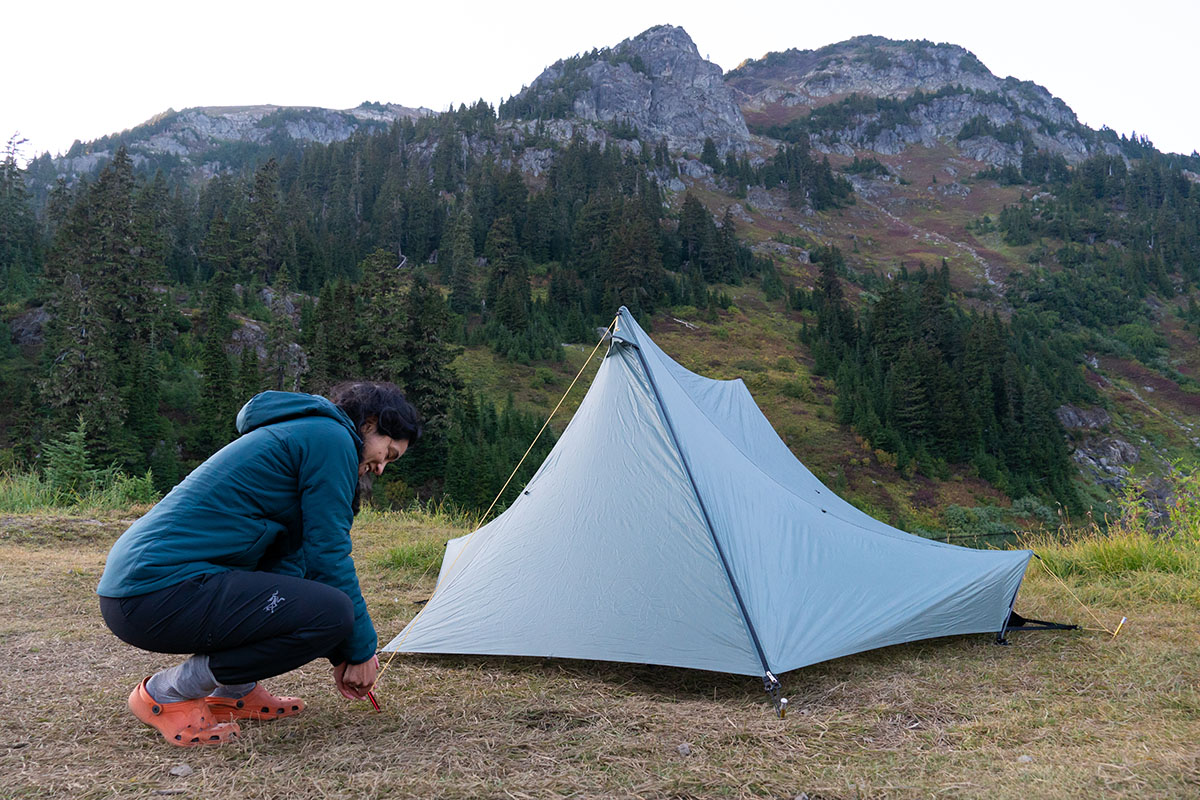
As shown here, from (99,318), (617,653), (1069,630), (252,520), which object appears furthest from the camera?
(99,318)

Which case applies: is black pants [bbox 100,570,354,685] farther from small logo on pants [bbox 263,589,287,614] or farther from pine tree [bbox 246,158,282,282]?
pine tree [bbox 246,158,282,282]

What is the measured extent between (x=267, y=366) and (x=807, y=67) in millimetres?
167227

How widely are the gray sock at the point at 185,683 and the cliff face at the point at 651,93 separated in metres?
100.0

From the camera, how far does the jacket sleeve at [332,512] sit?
258 cm

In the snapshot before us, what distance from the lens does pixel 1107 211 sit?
268 ft

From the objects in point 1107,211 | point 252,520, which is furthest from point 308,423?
point 1107,211

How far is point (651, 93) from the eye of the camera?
378 feet

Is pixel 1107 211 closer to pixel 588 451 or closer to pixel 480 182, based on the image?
pixel 480 182

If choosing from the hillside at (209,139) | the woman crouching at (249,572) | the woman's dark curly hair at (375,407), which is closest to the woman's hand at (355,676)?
the woman crouching at (249,572)

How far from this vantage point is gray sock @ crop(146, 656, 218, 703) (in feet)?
8.62

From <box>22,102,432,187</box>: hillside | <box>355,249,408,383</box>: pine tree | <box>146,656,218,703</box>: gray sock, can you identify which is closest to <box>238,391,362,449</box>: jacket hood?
<box>146,656,218,703</box>: gray sock

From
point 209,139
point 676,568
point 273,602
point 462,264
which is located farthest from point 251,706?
point 209,139

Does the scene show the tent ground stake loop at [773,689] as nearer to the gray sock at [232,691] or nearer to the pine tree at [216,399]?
the gray sock at [232,691]

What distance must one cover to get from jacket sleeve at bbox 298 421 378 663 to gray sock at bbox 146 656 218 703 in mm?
445
